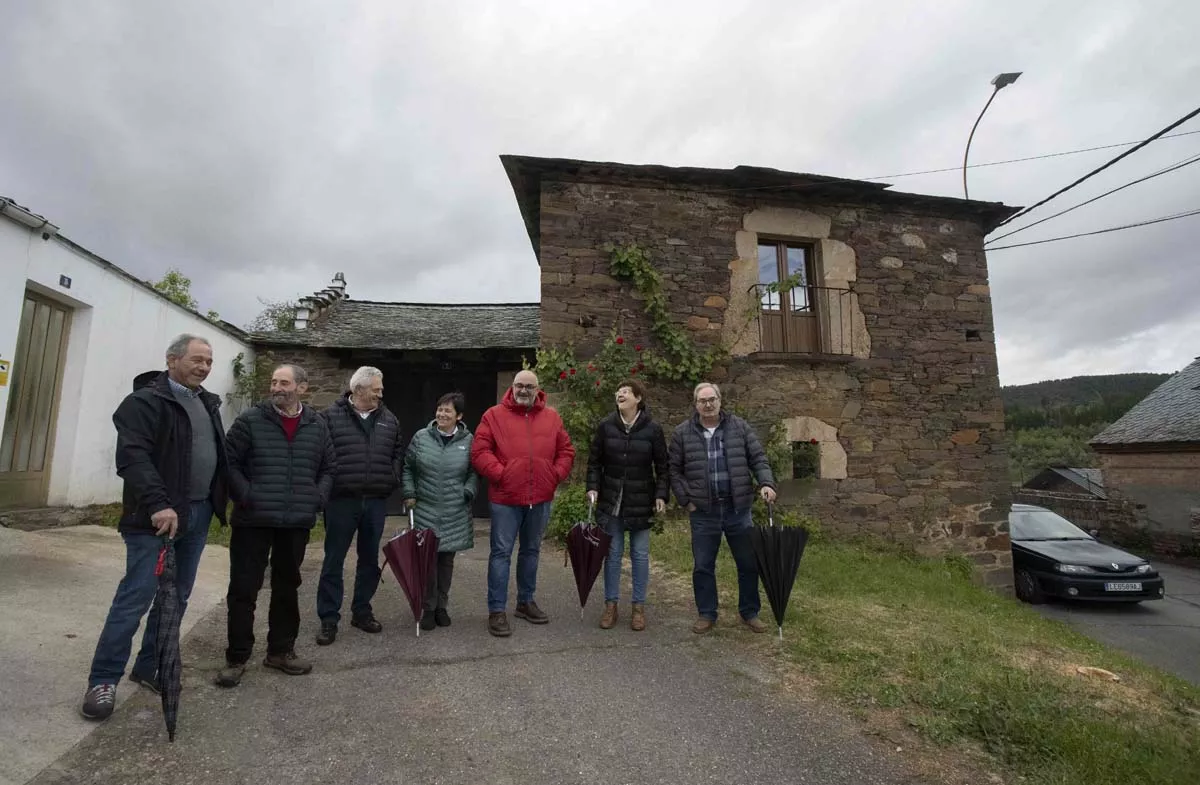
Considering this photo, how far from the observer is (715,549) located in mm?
3877

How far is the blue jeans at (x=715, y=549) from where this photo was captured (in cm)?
384

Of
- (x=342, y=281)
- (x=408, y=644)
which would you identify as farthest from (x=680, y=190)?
(x=342, y=281)

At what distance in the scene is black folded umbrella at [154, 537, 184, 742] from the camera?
2.33 meters

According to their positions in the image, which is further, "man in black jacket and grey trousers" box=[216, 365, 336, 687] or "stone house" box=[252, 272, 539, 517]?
"stone house" box=[252, 272, 539, 517]

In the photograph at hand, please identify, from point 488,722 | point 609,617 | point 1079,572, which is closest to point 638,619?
point 609,617

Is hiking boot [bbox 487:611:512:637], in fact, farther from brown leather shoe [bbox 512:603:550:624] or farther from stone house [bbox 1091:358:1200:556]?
stone house [bbox 1091:358:1200:556]

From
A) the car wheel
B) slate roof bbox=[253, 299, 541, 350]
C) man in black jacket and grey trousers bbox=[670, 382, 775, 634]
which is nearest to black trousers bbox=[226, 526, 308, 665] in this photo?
man in black jacket and grey trousers bbox=[670, 382, 775, 634]

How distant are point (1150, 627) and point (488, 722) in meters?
9.84

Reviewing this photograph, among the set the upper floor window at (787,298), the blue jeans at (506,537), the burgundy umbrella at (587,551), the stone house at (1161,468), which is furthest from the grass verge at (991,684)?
the stone house at (1161,468)

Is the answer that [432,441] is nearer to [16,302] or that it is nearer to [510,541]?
[510,541]

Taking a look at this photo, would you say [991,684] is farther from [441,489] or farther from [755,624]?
[441,489]

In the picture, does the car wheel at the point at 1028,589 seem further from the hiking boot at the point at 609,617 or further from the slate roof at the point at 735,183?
the hiking boot at the point at 609,617

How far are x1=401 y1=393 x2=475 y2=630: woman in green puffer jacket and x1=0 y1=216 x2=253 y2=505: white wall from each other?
3657 millimetres

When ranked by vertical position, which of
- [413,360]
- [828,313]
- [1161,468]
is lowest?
[1161,468]
